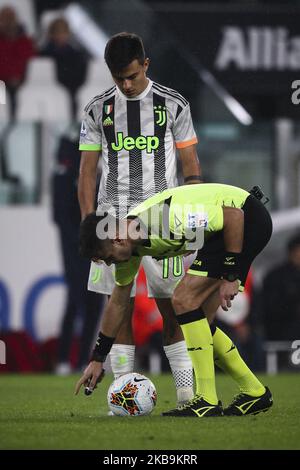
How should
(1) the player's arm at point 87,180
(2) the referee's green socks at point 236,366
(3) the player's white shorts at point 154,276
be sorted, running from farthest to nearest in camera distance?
(1) the player's arm at point 87,180 < (3) the player's white shorts at point 154,276 < (2) the referee's green socks at point 236,366

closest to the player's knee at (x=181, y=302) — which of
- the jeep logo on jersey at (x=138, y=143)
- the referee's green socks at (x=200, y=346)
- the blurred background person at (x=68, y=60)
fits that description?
the referee's green socks at (x=200, y=346)

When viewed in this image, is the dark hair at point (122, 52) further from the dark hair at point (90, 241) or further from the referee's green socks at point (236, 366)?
the referee's green socks at point (236, 366)

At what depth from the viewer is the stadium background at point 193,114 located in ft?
39.5

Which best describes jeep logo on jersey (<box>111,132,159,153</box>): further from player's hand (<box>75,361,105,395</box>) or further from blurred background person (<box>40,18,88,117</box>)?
blurred background person (<box>40,18,88,117</box>)

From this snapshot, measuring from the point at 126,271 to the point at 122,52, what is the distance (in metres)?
1.23

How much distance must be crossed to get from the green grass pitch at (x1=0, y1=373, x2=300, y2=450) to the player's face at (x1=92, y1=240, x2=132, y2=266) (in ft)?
2.63

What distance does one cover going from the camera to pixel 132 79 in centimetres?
693

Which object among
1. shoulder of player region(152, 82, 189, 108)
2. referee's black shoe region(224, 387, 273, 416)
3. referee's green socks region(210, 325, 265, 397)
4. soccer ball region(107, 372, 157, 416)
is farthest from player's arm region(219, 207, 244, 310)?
shoulder of player region(152, 82, 189, 108)

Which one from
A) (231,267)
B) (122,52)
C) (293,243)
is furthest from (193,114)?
(231,267)

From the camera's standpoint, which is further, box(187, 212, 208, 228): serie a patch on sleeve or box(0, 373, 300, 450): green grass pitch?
box(187, 212, 208, 228): serie a patch on sleeve

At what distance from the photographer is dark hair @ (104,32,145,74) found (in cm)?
680

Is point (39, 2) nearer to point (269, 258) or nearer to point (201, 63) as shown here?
point (201, 63)

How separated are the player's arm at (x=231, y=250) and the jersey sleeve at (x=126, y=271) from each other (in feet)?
1.60

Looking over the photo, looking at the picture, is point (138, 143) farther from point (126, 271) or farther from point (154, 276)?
point (126, 271)
